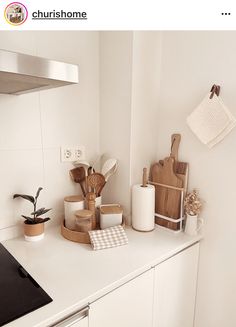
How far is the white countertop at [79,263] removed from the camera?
73cm

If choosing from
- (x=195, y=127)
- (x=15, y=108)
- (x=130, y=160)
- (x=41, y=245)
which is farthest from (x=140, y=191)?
(x=15, y=108)

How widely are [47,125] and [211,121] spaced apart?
0.76 m

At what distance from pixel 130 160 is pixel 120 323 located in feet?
2.27

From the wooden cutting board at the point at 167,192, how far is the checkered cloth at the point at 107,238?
0.26 m

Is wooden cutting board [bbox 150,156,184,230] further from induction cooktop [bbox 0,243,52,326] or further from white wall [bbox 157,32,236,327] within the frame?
induction cooktop [bbox 0,243,52,326]

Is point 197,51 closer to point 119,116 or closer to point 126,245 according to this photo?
point 119,116

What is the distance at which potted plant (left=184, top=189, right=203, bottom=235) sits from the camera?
1.18 meters

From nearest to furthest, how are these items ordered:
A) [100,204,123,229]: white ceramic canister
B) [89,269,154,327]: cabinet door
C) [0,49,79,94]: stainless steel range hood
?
[0,49,79,94]: stainless steel range hood < [89,269,154,327]: cabinet door < [100,204,123,229]: white ceramic canister

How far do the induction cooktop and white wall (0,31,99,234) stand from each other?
30 centimetres

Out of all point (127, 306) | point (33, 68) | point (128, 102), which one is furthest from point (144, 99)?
point (127, 306)

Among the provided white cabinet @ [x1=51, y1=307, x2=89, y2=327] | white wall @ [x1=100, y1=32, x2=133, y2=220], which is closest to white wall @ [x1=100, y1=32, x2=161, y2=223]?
white wall @ [x1=100, y1=32, x2=133, y2=220]
